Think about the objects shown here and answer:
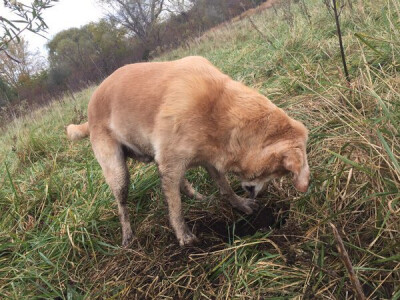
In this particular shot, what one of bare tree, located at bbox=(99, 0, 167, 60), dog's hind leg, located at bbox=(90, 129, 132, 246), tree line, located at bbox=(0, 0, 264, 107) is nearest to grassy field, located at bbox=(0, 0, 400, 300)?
dog's hind leg, located at bbox=(90, 129, 132, 246)

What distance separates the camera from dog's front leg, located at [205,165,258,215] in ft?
9.12

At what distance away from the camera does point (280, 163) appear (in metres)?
2.29

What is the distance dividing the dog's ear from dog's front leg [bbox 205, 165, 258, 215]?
686mm

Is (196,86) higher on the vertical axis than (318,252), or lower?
higher

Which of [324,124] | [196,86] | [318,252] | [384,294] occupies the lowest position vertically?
[384,294]

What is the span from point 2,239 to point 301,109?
122 inches

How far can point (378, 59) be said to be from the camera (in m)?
3.32

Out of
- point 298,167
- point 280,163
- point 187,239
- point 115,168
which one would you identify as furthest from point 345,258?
point 115,168

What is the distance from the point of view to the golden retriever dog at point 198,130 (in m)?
2.35

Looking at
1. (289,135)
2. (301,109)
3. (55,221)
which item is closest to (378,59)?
(301,109)

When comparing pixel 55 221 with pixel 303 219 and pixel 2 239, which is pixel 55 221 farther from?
pixel 303 219

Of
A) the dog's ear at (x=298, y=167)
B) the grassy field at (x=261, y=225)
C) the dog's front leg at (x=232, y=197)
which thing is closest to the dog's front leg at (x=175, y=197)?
the grassy field at (x=261, y=225)

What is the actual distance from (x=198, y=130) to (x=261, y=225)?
3.11ft

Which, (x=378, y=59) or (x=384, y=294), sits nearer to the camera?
(x=384, y=294)
